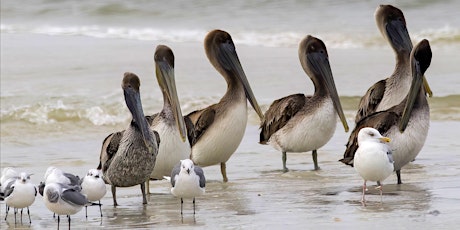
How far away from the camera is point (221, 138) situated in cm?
987

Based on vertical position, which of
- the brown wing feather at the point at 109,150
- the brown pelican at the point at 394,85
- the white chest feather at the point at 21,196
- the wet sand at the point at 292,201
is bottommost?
the wet sand at the point at 292,201

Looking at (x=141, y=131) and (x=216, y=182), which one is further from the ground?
(x=141, y=131)

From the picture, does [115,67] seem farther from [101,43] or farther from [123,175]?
[123,175]

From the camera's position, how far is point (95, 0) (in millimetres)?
27406

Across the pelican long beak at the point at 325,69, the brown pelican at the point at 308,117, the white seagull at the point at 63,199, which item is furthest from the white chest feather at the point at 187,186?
the pelican long beak at the point at 325,69

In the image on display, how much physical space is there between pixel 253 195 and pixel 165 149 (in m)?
0.94

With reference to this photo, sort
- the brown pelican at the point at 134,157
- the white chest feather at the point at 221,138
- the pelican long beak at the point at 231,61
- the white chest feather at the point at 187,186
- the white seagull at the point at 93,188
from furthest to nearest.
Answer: the pelican long beak at the point at 231,61
the white chest feather at the point at 221,138
the brown pelican at the point at 134,157
the white seagull at the point at 93,188
the white chest feather at the point at 187,186

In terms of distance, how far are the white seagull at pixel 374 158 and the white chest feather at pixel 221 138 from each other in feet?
6.09

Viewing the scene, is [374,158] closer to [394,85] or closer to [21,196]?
[21,196]

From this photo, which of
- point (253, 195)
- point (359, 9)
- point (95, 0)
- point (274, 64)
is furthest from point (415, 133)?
point (95, 0)

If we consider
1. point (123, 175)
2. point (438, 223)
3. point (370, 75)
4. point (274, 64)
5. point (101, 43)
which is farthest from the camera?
point (101, 43)

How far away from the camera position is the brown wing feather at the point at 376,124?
9031mm

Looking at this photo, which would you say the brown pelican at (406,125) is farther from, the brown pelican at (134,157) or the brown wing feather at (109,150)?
the brown wing feather at (109,150)

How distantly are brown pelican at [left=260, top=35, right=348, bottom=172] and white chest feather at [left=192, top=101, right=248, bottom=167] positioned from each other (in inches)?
23.0
